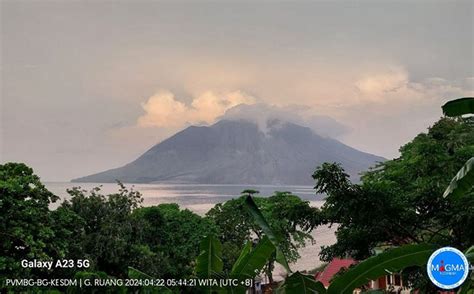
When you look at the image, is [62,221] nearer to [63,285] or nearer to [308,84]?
[63,285]

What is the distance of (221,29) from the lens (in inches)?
168

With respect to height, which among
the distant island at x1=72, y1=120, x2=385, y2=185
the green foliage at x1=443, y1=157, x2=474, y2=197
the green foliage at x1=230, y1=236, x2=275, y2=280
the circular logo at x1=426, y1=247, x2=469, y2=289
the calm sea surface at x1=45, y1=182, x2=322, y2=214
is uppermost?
the distant island at x1=72, y1=120, x2=385, y2=185

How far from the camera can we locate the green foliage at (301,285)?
128cm

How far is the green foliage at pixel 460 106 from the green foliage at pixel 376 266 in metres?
0.59

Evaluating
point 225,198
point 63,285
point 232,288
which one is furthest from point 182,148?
point 232,288

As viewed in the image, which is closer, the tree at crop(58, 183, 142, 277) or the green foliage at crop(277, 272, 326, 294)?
the green foliage at crop(277, 272, 326, 294)

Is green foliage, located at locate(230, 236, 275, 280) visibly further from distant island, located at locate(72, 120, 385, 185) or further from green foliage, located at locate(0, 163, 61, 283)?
distant island, located at locate(72, 120, 385, 185)

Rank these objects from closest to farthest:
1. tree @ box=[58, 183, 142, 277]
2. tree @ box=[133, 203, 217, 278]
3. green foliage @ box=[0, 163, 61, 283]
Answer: green foliage @ box=[0, 163, 61, 283] → tree @ box=[58, 183, 142, 277] → tree @ box=[133, 203, 217, 278]

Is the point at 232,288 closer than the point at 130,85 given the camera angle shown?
Yes

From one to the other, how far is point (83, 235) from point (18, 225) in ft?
3.74

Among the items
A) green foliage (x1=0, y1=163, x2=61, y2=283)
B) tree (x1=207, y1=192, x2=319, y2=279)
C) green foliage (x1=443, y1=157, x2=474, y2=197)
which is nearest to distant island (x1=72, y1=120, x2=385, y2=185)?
tree (x1=207, y1=192, x2=319, y2=279)

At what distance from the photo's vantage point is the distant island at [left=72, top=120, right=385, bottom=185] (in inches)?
313

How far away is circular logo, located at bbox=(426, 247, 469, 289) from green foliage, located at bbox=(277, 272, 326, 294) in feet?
1.54

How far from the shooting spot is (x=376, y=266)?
1377 millimetres
